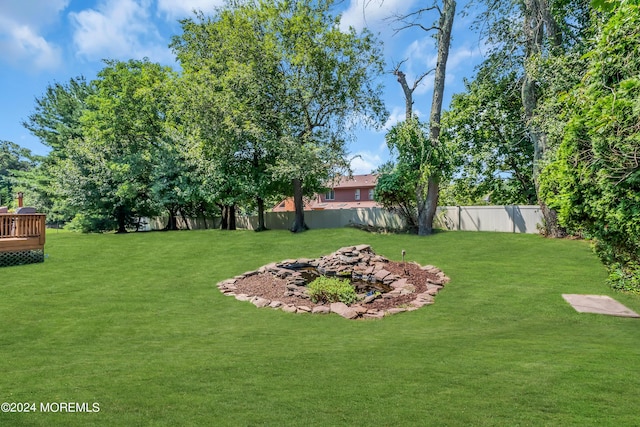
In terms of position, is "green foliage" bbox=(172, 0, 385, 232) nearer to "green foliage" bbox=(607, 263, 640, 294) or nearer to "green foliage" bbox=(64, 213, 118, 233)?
"green foliage" bbox=(64, 213, 118, 233)

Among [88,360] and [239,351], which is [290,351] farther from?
[88,360]

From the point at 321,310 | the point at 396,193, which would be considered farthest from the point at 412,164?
the point at 321,310

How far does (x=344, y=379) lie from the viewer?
11.4 ft

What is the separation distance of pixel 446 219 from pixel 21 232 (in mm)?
18748

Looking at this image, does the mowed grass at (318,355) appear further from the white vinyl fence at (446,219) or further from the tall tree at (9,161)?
the tall tree at (9,161)

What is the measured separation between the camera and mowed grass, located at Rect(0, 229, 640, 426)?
2.81 m

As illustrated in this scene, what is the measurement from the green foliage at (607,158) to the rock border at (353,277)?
11.6 feet

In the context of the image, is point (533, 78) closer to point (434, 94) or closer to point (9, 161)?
point (434, 94)

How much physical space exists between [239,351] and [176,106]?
19.6 m

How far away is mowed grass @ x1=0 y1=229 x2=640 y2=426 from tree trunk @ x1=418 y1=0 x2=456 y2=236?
654 cm

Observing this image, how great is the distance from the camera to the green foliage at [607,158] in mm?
6207

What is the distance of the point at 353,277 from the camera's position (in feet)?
32.9

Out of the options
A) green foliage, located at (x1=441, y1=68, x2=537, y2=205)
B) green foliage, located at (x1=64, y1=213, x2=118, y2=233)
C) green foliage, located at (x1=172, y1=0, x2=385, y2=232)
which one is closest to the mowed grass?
green foliage, located at (x1=441, y1=68, x2=537, y2=205)

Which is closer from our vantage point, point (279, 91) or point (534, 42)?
point (534, 42)
